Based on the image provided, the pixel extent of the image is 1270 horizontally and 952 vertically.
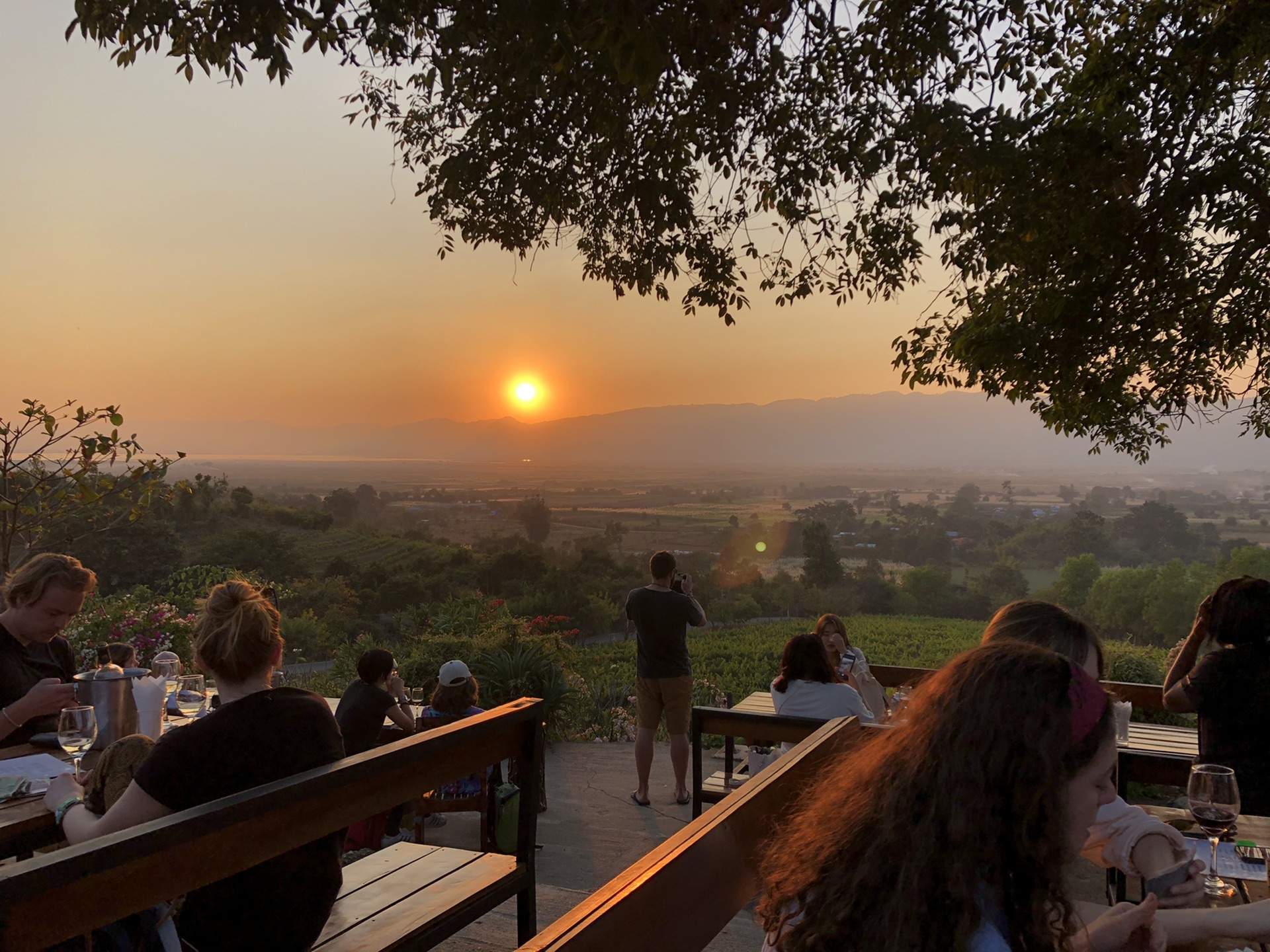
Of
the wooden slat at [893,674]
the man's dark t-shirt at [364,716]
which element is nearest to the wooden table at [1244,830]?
the wooden slat at [893,674]

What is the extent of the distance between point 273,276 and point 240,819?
23187mm

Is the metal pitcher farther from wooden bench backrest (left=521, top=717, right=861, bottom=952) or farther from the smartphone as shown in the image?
the smartphone

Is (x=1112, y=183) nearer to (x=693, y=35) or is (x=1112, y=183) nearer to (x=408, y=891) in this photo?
(x=693, y=35)

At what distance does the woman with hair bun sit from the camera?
2047 millimetres

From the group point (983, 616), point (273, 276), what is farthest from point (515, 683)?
point (983, 616)

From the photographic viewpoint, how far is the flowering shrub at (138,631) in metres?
7.42

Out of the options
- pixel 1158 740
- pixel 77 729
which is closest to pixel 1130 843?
pixel 77 729

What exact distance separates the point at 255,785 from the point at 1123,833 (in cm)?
202

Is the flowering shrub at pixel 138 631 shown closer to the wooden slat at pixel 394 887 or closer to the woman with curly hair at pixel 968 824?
the wooden slat at pixel 394 887

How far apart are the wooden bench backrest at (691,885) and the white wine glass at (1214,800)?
903 millimetres

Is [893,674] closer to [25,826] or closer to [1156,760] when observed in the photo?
[1156,760]

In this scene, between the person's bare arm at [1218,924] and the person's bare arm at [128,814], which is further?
the person's bare arm at [128,814]

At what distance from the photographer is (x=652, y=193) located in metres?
6.15

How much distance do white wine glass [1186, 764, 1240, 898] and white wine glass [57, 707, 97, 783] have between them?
3.18m
